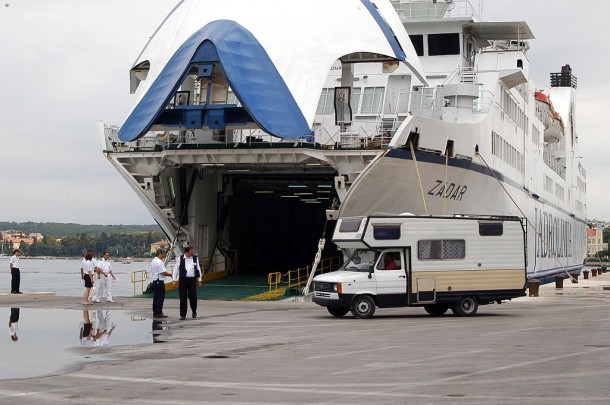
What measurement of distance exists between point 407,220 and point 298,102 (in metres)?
7.98

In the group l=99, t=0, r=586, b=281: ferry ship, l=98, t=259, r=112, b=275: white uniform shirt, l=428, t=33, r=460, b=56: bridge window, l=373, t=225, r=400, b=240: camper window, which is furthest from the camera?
l=428, t=33, r=460, b=56: bridge window

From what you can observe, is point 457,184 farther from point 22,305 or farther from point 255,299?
point 22,305

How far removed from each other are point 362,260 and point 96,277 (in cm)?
897

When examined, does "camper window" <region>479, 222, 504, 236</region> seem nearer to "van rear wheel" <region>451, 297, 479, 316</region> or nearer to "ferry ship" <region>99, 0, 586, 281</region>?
"van rear wheel" <region>451, 297, 479, 316</region>

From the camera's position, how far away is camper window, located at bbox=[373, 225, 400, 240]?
76.0 ft

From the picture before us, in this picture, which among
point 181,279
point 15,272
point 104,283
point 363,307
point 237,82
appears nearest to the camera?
point 363,307

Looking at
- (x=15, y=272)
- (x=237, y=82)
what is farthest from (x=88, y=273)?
(x=237, y=82)

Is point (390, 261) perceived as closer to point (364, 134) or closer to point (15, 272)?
point (364, 134)

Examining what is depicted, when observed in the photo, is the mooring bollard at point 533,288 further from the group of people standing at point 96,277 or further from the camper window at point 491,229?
the group of people standing at point 96,277

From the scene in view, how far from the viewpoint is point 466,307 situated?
2377 centimetres

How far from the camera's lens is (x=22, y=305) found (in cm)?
2673

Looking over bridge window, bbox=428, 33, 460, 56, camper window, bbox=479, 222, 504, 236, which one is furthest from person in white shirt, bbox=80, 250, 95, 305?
bridge window, bbox=428, 33, 460, 56

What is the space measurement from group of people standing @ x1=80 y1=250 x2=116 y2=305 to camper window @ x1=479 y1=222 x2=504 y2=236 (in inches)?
411

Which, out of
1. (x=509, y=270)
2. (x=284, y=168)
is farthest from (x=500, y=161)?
(x=509, y=270)
